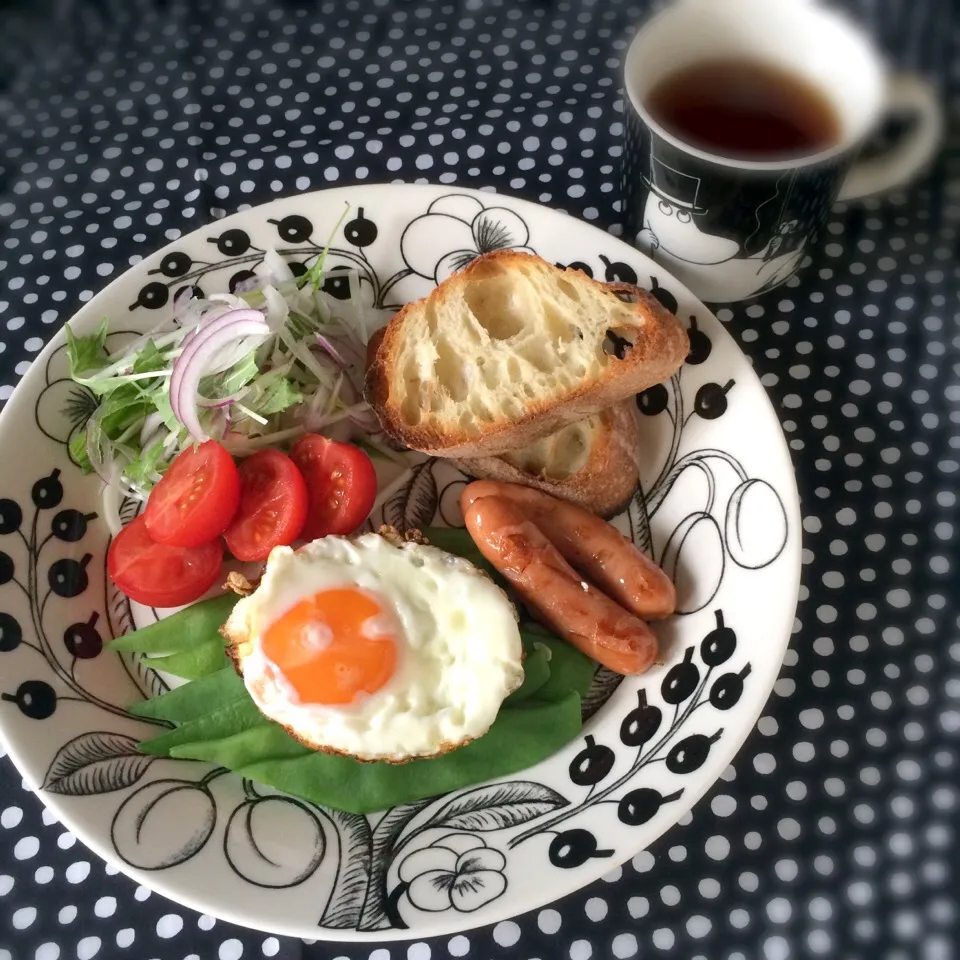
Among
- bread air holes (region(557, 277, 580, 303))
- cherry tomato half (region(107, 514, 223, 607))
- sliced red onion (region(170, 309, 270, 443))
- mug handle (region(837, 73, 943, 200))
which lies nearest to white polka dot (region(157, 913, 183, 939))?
cherry tomato half (region(107, 514, 223, 607))

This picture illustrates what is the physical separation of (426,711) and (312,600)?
33cm

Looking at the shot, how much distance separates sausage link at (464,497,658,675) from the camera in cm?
164

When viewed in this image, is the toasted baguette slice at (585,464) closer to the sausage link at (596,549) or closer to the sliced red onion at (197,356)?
the sausage link at (596,549)

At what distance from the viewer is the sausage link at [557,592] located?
164cm

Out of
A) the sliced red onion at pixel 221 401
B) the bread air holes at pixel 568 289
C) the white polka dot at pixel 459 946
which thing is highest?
the bread air holes at pixel 568 289

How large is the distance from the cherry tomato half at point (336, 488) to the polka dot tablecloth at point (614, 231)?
2.85ft

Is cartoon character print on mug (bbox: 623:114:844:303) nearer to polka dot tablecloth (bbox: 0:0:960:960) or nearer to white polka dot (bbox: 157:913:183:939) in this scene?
polka dot tablecloth (bbox: 0:0:960:960)

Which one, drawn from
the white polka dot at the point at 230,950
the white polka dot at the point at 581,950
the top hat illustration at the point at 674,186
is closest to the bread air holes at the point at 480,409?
the top hat illustration at the point at 674,186

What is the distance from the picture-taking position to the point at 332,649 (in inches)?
61.6

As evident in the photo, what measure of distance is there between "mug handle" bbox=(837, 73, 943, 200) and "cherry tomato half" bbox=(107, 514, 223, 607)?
1.76 m

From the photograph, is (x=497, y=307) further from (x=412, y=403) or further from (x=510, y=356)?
(x=412, y=403)

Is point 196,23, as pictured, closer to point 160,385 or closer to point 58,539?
point 160,385

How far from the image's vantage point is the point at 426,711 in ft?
5.22

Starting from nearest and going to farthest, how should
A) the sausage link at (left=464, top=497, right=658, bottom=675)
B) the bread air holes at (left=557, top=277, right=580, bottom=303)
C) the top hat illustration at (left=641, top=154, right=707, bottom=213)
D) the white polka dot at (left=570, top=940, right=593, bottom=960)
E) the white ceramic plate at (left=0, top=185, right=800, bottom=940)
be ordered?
the white ceramic plate at (left=0, top=185, right=800, bottom=940), the white polka dot at (left=570, top=940, right=593, bottom=960), the sausage link at (left=464, top=497, right=658, bottom=675), the top hat illustration at (left=641, top=154, right=707, bottom=213), the bread air holes at (left=557, top=277, right=580, bottom=303)
